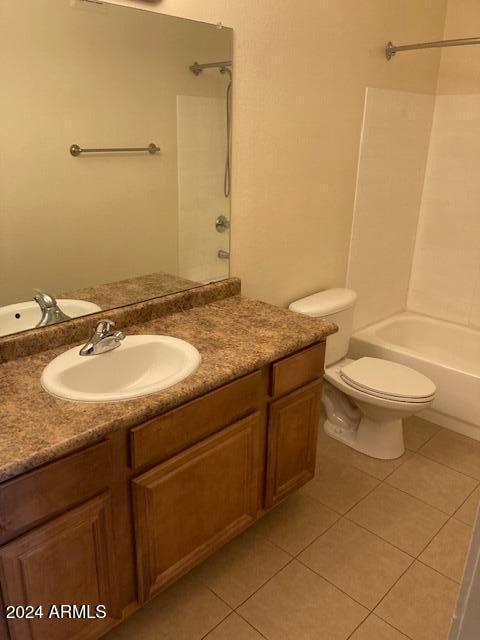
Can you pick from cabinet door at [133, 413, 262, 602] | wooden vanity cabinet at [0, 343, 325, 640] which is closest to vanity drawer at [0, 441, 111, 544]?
wooden vanity cabinet at [0, 343, 325, 640]

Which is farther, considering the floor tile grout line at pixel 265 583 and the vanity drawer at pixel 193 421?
the floor tile grout line at pixel 265 583

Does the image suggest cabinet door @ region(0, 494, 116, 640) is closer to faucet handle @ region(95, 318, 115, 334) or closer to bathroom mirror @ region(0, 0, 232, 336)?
faucet handle @ region(95, 318, 115, 334)

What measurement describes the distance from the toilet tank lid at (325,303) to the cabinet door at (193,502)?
804 millimetres

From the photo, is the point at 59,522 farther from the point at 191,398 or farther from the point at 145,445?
the point at 191,398

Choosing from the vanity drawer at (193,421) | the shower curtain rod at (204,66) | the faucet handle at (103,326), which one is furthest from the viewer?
the shower curtain rod at (204,66)

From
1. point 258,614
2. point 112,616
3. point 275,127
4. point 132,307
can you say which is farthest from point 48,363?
point 275,127

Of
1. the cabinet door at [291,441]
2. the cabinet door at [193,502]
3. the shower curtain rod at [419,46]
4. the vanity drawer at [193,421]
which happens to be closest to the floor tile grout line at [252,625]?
the cabinet door at [193,502]

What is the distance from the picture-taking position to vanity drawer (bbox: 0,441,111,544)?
3.53 ft

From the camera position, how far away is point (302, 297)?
8.23 ft

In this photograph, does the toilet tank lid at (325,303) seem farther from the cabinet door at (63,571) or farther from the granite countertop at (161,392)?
the cabinet door at (63,571)

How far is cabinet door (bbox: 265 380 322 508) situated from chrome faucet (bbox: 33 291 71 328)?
741 mm

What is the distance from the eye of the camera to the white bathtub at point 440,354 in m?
2.60

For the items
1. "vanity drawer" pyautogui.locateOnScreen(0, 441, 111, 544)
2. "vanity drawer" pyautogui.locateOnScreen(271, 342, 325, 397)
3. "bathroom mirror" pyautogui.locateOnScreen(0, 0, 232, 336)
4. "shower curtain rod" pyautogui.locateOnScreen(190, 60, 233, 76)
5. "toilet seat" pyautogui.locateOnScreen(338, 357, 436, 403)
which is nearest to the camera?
"vanity drawer" pyautogui.locateOnScreen(0, 441, 111, 544)

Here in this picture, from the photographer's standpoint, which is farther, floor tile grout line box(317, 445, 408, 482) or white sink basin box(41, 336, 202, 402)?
floor tile grout line box(317, 445, 408, 482)
